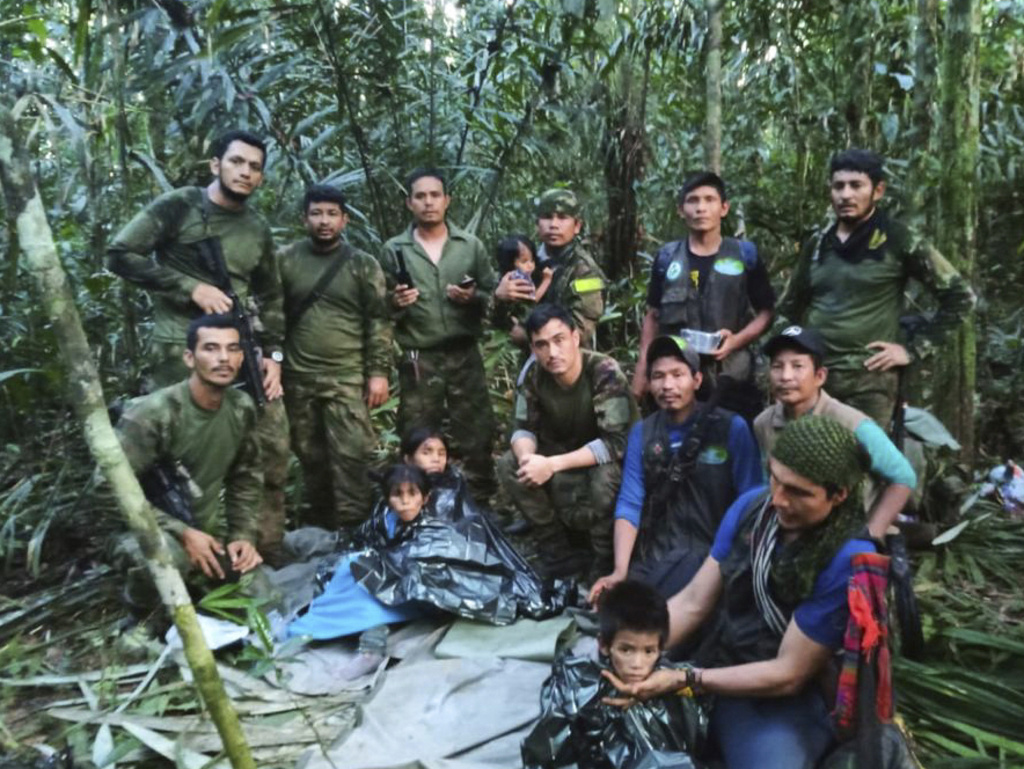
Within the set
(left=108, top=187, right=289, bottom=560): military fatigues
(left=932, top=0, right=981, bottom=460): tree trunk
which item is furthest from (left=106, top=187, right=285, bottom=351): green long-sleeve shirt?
(left=932, top=0, right=981, bottom=460): tree trunk

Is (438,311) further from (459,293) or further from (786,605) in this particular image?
(786,605)

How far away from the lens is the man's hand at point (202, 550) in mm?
3816

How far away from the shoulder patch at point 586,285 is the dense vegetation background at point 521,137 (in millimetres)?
1362

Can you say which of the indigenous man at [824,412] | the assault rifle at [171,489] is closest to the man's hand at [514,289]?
the indigenous man at [824,412]

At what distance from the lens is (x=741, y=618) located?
2.73 metres

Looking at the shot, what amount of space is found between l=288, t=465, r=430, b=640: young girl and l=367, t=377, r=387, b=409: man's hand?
3.44 ft

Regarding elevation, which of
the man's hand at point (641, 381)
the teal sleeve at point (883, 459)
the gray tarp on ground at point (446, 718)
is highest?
the man's hand at point (641, 381)

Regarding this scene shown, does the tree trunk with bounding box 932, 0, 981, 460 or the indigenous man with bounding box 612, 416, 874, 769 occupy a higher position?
the tree trunk with bounding box 932, 0, 981, 460

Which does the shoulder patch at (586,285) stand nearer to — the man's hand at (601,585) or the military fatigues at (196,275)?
the military fatigues at (196,275)

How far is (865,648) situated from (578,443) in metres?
2.36

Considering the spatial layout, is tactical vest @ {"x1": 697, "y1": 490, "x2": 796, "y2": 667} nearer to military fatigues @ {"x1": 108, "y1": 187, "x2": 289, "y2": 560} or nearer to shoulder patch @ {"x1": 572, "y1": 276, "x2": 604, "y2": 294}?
shoulder patch @ {"x1": 572, "y1": 276, "x2": 604, "y2": 294}

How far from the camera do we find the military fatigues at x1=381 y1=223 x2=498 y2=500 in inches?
202

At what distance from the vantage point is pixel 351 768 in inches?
110

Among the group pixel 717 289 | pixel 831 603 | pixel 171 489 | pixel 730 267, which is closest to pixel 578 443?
pixel 717 289
